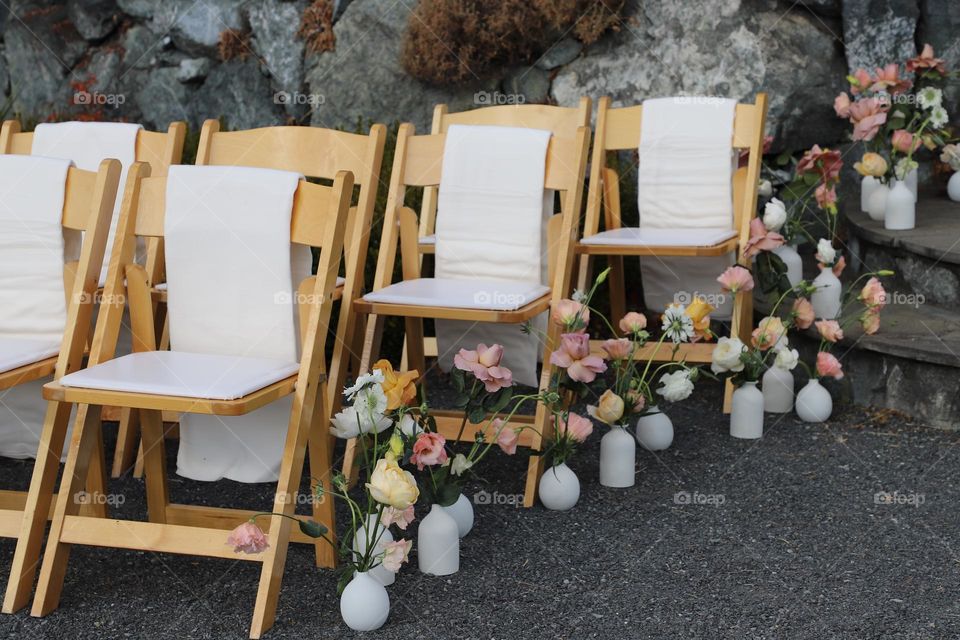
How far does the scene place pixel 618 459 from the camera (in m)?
3.78

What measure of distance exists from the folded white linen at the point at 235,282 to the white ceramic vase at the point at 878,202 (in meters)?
2.99

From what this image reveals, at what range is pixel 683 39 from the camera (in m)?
6.12

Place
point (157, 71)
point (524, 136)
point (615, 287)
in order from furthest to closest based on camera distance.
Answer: point (157, 71)
point (615, 287)
point (524, 136)

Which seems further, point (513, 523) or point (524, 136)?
point (524, 136)

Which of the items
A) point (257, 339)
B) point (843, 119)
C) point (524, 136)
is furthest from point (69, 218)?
point (843, 119)

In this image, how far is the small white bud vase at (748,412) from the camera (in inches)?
166

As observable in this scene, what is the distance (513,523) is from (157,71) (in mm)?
4816

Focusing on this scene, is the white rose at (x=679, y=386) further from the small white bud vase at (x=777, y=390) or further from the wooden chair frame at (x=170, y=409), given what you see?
the wooden chair frame at (x=170, y=409)

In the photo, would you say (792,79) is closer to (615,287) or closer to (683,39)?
(683,39)

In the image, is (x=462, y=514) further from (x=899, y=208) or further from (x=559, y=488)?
(x=899, y=208)

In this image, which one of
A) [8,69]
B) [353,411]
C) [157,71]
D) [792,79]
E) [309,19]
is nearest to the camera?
[353,411]
